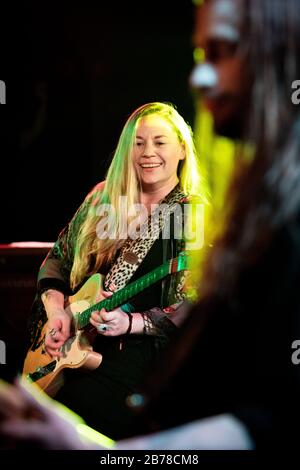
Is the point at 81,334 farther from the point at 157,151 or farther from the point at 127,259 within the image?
the point at 157,151

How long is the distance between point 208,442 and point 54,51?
3057 mm

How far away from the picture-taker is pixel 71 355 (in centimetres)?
249

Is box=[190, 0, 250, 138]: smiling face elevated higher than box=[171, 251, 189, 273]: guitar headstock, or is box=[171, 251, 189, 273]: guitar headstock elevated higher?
box=[190, 0, 250, 138]: smiling face

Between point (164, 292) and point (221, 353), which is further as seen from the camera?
point (164, 292)

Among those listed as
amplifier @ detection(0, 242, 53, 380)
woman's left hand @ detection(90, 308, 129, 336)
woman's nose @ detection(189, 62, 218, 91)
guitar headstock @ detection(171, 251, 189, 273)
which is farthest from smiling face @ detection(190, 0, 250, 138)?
amplifier @ detection(0, 242, 53, 380)

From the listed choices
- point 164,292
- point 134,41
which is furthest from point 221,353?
point 134,41

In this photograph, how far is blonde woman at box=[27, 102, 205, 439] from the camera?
2355 mm

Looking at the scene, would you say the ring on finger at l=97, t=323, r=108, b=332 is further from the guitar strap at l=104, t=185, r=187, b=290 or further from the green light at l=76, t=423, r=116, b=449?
the green light at l=76, t=423, r=116, b=449

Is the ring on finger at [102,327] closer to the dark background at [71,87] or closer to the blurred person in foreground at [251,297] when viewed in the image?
the dark background at [71,87]

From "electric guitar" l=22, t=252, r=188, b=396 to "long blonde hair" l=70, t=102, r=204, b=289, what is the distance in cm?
9

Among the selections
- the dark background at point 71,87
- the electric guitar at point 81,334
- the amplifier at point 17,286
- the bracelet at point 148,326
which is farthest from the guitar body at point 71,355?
the dark background at point 71,87
